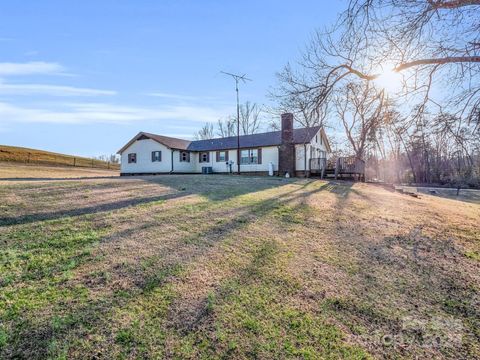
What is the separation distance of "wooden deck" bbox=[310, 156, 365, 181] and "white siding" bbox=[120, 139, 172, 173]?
41.8ft

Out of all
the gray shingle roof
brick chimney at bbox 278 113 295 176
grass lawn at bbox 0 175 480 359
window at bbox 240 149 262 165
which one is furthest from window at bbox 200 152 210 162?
grass lawn at bbox 0 175 480 359

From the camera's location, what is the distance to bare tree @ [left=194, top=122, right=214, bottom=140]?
52625mm

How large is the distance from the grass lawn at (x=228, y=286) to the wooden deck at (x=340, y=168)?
44.8 ft

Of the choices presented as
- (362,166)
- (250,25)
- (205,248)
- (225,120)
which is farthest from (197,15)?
(225,120)

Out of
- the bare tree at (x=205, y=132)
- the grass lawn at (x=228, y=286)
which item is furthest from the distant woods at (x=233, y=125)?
the grass lawn at (x=228, y=286)

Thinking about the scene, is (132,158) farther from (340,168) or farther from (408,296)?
(408,296)

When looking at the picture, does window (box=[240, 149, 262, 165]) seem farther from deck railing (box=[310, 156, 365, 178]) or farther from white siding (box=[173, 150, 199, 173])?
white siding (box=[173, 150, 199, 173])

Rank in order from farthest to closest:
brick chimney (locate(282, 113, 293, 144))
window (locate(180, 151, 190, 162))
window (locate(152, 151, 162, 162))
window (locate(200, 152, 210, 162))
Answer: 1. window (locate(200, 152, 210, 162))
2. window (locate(180, 151, 190, 162))
3. window (locate(152, 151, 162, 162))
4. brick chimney (locate(282, 113, 293, 144))

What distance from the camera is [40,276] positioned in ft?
11.7

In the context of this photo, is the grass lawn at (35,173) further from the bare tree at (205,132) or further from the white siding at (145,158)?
the bare tree at (205,132)

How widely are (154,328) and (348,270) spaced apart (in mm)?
2979

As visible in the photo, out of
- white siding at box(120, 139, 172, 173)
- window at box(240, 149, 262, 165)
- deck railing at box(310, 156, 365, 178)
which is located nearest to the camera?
deck railing at box(310, 156, 365, 178)

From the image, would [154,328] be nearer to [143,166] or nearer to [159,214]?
[159,214]

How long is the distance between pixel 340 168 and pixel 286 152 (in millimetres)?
4258
